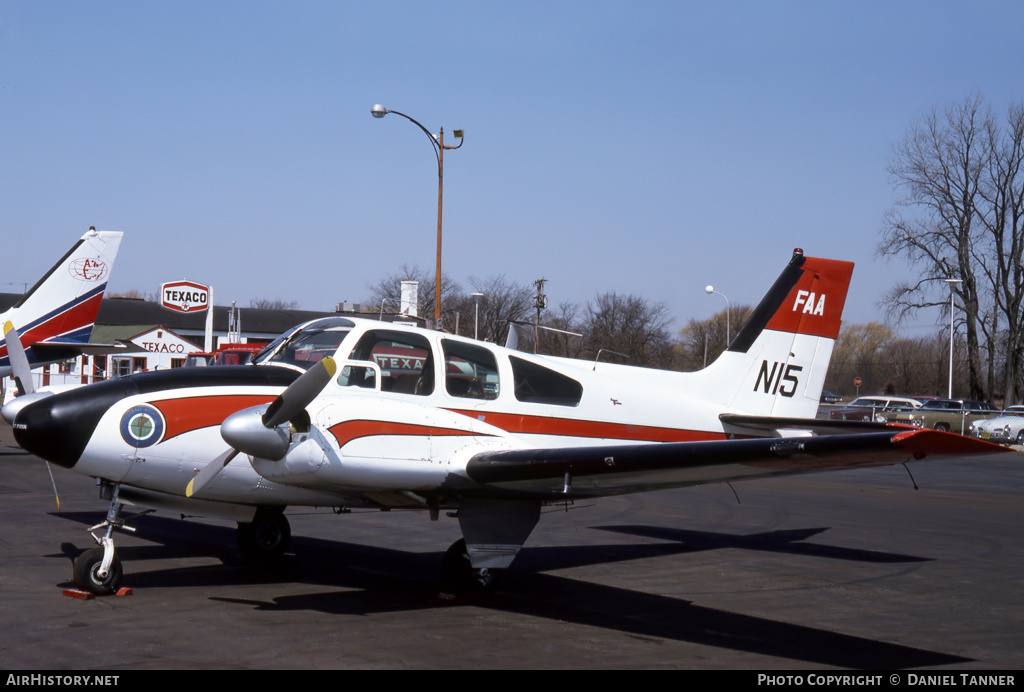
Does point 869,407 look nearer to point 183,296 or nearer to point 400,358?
point 183,296

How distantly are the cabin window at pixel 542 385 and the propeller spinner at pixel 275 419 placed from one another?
248 centimetres

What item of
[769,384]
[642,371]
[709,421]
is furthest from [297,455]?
[769,384]

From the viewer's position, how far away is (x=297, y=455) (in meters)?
7.09

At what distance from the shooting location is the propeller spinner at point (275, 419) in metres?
6.88

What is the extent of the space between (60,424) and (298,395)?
2240mm

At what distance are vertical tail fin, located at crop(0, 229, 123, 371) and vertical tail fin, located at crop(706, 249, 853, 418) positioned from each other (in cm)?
1699

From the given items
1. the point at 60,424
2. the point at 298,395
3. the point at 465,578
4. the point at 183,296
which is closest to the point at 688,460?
the point at 465,578

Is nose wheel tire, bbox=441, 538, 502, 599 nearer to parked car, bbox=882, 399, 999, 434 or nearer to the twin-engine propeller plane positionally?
the twin-engine propeller plane

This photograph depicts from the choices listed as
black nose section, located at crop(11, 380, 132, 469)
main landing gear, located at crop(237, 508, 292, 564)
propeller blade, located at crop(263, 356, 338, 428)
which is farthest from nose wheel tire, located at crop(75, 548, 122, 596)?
propeller blade, located at crop(263, 356, 338, 428)

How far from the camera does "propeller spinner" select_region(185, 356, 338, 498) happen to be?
688 cm

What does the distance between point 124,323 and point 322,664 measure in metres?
72.9

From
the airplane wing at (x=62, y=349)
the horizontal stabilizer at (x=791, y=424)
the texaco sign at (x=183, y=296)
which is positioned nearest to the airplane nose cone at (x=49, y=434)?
the horizontal stabilizer at (x=791, y=424)

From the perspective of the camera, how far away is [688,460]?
6766 mm

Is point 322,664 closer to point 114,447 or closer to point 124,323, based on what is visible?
point 114,447
